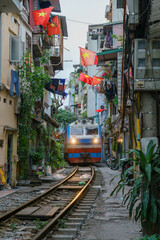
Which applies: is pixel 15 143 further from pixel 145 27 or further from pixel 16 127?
pixel 145 27

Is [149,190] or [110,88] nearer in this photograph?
[149,190]

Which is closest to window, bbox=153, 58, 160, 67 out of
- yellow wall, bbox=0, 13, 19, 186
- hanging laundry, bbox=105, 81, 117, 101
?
yellow wall, bbox=0, 13, 19, 186

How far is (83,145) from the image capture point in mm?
23859

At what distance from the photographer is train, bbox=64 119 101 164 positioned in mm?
23750

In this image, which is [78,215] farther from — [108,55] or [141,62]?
[108,55]

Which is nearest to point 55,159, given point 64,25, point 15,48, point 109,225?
point 15,48

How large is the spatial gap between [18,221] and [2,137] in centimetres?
588

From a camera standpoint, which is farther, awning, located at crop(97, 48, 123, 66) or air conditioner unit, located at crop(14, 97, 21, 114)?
awning, located at crop(97, 48, 123, 66)

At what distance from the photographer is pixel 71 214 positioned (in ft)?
25.2

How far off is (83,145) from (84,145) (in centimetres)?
7

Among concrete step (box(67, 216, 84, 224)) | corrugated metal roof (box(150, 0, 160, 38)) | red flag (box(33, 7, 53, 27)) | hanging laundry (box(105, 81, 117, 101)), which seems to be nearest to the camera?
concrete step (box(67, 216, 84, 224))

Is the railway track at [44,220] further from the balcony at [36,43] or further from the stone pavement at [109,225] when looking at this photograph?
the balcony at [36,43]

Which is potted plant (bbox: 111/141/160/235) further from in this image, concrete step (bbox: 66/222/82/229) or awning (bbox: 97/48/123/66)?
awning (bbox: 97/48/123/66)

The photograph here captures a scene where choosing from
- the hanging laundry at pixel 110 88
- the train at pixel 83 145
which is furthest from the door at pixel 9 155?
the hanging laundry at pixel 110 88
